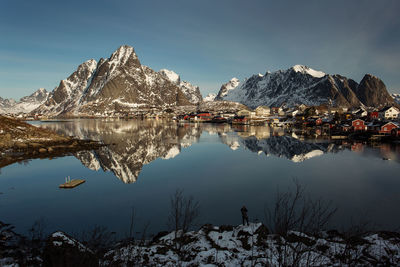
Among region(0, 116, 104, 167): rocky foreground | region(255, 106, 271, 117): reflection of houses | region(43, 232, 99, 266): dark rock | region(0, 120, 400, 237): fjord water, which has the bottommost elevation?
region(0, 120, 400, 237): fjord water

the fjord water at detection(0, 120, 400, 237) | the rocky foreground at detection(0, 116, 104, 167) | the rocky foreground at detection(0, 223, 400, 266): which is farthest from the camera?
the rocky foreground at detection(0, 116, 104, 167)

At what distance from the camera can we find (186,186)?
18.0 meters

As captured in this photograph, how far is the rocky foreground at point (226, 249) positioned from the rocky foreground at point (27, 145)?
22965 mm

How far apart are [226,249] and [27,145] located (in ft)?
117

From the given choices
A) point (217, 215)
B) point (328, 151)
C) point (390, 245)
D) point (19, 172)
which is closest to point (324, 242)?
point (390, 245)

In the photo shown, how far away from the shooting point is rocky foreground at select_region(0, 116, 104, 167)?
29.0 m

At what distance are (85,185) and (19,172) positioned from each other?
8731 millimetres

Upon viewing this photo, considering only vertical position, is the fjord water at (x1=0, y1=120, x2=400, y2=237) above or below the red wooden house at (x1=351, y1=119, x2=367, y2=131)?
below

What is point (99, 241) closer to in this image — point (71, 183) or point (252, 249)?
point (252, 249)

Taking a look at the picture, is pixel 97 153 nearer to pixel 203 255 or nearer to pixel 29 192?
pixel 29 192

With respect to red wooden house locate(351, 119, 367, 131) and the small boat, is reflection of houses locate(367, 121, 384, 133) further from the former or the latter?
the small boat

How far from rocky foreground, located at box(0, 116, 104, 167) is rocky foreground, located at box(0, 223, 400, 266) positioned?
22965 mm

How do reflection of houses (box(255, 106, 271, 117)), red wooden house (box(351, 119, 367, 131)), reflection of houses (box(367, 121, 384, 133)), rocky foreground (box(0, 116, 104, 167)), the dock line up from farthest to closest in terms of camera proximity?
reflection of houses (box(255, 106, 271, 117)) → red wooden house (box(351, 119, 367, 131)) → reflection of houses (box(367, 121, 384, 133)) → rocky foreground (box(0, 116, 104, 167)) → the dock

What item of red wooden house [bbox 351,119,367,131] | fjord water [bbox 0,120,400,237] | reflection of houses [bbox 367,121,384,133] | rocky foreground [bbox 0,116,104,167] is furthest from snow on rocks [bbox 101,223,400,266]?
red wooden house [bbox 351,119,367,131]
